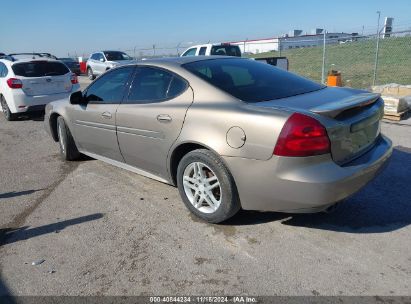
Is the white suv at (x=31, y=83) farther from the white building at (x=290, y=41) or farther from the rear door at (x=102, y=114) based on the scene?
the white building at (x=290, y=41)

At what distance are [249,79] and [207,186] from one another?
119 cm

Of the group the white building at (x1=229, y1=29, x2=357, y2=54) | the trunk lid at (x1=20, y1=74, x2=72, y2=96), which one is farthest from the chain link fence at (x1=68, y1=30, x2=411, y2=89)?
the trunk lid at (x1=20, y1=74, x2=72, y2=96)

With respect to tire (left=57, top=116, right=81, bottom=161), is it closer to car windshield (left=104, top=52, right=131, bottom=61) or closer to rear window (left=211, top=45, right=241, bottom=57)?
rear window (left=211, top=45, right=241, bottom=57)

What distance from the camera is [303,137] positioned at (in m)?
2.91

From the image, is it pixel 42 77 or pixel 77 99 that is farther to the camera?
pixel 42 77

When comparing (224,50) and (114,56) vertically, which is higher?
(224,50)

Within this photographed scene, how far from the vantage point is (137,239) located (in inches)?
138

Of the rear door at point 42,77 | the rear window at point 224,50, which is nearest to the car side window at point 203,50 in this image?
the rear window at point 224,50

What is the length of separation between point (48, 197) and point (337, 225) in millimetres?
3268

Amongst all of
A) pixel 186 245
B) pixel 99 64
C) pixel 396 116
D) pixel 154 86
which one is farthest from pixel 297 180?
pixel 99 64

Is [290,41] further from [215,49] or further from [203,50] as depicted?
[203,50]

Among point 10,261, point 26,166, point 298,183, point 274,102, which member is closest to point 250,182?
point 298,183

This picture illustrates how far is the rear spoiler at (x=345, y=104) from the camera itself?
3012 millimetres

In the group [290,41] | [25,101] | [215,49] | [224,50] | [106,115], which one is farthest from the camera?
[290,41]
